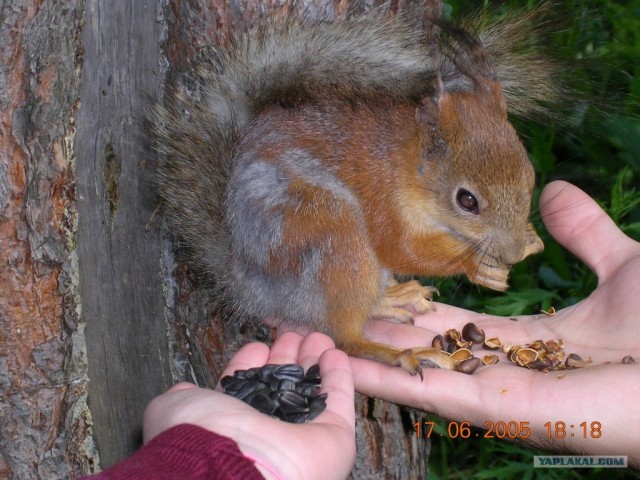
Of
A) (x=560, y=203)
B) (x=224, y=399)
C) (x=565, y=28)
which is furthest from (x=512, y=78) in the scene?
(x=224, y=399)

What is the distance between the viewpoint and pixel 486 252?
1.67 meters

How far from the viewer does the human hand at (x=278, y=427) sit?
1.11 meters

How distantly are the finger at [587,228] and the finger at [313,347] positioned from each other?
22.3 inches

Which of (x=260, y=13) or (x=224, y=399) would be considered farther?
(x=260, y=13)

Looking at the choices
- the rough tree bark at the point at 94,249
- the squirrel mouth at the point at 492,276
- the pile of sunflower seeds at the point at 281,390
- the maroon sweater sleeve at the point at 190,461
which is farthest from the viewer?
the squirrel mouth at the point at 492,276

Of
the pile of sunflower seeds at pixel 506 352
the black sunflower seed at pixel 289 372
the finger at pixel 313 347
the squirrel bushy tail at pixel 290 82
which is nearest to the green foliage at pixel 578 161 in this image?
the squirrel bushy tail at pixel 290 82

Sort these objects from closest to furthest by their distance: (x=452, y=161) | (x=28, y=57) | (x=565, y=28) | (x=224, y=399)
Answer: (x=224, y=399) < (x=28, y=57) < (x=565, y=28) < (x=452, y=161)

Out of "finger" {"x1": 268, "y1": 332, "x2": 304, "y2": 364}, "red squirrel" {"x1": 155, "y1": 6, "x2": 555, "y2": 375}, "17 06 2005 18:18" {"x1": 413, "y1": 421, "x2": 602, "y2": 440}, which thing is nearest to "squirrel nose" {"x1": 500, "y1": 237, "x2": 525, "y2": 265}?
"red squirrel" {"x1": 155, "y1": 6, "x2": 555, "y2": 375}

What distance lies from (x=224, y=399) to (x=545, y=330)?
2.80 ft

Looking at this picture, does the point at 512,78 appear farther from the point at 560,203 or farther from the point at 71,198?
the point at 71,198

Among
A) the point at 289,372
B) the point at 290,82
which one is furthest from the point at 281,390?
the point at 290,82

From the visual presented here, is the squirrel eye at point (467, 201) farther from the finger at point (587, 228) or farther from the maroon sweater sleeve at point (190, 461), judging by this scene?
the maroon sweater sleeve at point (190, 461)

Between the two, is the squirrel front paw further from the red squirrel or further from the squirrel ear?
the squirrel ear

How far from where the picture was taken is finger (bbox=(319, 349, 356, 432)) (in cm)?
135
